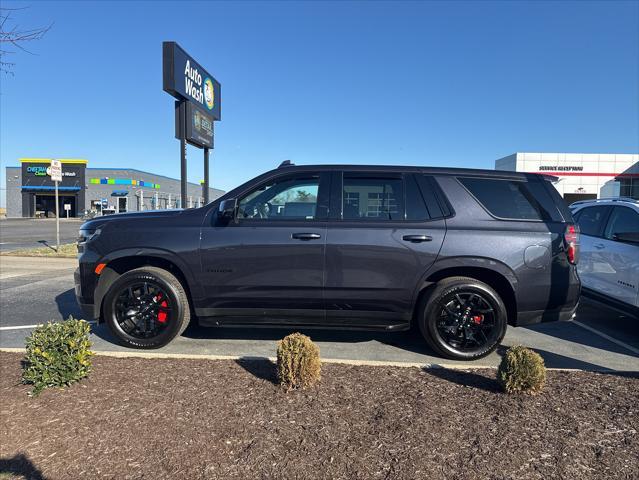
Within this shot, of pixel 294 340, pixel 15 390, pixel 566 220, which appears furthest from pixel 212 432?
pixel 566 220

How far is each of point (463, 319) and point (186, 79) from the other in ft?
32.5

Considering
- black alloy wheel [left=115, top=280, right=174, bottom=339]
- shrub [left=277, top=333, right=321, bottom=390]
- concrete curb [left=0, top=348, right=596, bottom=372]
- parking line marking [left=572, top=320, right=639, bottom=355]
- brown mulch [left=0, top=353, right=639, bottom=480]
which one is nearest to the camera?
brown mulch [left=0, top=353, right=639, bottom=480]

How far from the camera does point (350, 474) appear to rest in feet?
7.78

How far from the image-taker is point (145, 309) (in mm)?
4449

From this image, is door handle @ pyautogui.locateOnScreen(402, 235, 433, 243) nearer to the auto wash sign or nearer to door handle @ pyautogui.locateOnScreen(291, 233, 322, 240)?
door handle @ pyautogui.locateOnScreen(291, 233, 322, 240)

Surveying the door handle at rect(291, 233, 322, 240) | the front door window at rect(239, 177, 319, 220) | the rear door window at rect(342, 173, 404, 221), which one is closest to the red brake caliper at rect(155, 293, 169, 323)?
the front door window at rect(239, 177, 319, 220)

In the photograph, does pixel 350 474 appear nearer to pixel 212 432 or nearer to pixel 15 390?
pixel 212 432

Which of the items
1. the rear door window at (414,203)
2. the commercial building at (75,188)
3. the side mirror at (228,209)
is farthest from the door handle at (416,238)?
the commercial building at (75,188)

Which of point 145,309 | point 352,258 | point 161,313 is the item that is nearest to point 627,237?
point 352,258

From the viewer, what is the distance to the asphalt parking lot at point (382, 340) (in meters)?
4.43

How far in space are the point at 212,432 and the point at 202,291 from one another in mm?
1837

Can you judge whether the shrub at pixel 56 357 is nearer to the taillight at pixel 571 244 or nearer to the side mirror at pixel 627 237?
the taillight at pixel 571 244

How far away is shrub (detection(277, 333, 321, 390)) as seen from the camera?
332 centimetres

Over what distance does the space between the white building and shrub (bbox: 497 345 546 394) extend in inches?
1495
